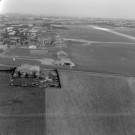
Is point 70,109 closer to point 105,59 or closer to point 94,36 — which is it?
point 105,59

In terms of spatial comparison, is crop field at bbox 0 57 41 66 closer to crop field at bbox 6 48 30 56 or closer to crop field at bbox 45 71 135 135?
crop field at bbox 6 48 30 56

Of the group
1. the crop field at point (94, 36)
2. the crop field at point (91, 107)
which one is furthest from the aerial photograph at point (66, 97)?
the crop field at point (94, 36)

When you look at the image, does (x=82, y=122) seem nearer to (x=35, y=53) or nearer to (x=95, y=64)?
(x=95, y=64)

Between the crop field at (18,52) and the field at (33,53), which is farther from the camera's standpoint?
the crop field at (18,52)

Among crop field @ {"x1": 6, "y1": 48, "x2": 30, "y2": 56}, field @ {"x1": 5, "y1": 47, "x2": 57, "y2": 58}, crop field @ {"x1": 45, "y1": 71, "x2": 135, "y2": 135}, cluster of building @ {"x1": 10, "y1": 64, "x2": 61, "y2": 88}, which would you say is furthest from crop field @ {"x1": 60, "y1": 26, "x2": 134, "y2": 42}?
crop field @ {"x1": 45, "y1": 71, "x2": 135, "y2": 135}

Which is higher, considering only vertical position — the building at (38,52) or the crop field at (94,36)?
the building at (38,52)

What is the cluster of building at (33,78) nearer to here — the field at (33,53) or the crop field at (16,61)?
the crop field at (16,61)

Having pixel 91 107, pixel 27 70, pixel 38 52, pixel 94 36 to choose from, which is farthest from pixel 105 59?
pixel 94 36
